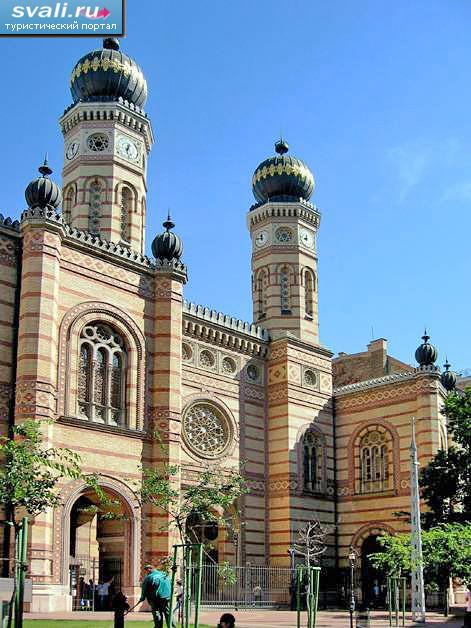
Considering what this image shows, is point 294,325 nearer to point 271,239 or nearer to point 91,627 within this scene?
point 271,239

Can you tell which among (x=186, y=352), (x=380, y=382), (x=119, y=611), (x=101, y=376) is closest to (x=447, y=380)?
(x=380, y=382)

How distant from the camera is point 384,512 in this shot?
33.6m

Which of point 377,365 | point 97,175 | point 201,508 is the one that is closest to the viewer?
point 201,508

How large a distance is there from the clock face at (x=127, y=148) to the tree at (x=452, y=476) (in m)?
14.6

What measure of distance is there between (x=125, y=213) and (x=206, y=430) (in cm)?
848

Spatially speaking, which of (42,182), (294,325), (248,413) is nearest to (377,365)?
(294,325)

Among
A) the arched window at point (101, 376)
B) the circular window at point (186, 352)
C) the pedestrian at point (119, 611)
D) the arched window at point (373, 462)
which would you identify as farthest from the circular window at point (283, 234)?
the pedestrian at point (119, 611)

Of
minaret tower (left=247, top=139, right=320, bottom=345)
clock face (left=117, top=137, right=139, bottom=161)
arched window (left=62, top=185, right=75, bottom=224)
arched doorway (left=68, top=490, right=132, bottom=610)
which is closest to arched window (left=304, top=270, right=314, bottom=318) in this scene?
minaret tower (left=247, top=139, right=320, bottom=345)

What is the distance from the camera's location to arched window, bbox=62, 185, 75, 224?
3142 cm

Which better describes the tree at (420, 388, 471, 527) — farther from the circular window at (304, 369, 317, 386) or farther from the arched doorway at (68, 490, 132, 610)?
the arched doorway at (68, 490, 132, 610)

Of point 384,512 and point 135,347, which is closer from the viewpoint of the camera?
point 135,347

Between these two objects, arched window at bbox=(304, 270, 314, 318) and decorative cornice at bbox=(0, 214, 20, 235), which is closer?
decorative cornice at bbox=(0, 214, 20, 235)

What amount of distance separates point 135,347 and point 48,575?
7.79 meters

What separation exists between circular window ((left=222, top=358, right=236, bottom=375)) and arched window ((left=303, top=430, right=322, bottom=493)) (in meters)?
4.25
